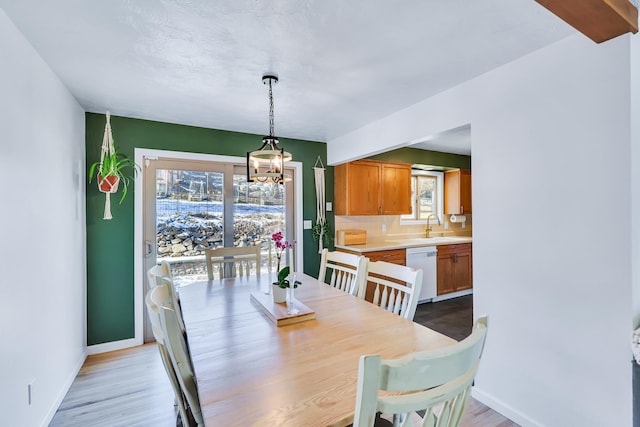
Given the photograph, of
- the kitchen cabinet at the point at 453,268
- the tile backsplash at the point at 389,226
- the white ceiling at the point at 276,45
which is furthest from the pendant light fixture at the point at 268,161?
the kitchen cabinet at the point at 453,268

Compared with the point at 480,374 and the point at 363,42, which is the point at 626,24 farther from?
the point at 480,374

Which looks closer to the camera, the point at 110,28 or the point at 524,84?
the point at 110,28

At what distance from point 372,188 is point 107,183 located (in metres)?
3.16

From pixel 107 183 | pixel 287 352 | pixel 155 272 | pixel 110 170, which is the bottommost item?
pixel 287 352

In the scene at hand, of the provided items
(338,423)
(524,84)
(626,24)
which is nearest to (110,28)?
(338,423)

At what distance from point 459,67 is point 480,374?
2192mm

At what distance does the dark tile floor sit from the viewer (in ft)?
11.3

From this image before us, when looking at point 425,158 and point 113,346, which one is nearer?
point 113,346

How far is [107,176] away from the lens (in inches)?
108

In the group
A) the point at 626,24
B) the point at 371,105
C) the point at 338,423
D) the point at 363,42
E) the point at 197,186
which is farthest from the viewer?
the point at 197,186

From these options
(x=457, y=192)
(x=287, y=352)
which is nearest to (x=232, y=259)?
(x=287, y=352)

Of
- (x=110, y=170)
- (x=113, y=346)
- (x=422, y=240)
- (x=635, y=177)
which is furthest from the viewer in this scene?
(x=422, y=240)

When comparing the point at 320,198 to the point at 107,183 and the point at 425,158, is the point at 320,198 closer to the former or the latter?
the point at 425,158

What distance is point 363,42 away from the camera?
5.72ft
